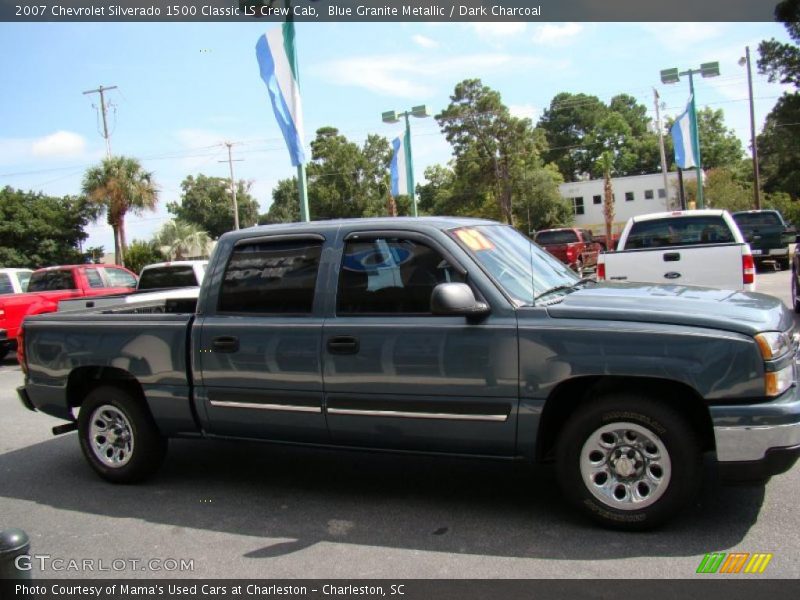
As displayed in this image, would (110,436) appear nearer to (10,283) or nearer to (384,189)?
(10,283)

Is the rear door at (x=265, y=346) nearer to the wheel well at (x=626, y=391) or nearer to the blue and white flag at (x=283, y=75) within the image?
the wheel well at (x=626, y=391)

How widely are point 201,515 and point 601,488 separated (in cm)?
256

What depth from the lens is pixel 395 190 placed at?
918 inches

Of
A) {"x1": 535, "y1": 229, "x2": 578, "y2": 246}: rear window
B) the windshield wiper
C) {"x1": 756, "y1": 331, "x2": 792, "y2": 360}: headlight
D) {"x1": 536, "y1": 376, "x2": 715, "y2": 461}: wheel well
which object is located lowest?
{"x1": 536, "y1": 376, "x2": 715, "y2": 461}: wheel well

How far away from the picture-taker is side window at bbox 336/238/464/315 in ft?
14.3

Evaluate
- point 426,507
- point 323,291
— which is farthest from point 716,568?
point 323,291

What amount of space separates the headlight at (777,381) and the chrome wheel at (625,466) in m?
0.62

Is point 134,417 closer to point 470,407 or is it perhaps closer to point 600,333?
point 470,407

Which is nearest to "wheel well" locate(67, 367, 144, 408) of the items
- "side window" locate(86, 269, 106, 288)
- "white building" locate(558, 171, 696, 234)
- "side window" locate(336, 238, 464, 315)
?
"side window" locate(336, 238, 464, 315)

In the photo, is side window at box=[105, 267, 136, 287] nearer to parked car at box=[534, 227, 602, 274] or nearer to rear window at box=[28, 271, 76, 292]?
rear window at box=[28, 271, 76, 292]

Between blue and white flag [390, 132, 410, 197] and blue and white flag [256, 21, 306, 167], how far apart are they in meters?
9.85

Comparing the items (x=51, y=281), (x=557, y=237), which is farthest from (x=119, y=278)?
(x=557, y=237)

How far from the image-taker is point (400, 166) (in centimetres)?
2330

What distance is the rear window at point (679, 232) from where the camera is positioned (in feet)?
31.3
